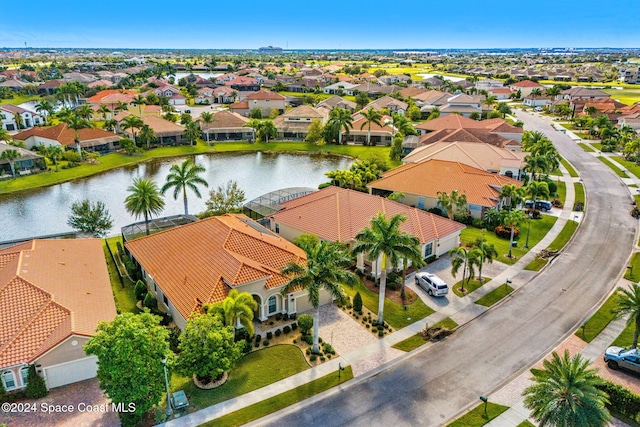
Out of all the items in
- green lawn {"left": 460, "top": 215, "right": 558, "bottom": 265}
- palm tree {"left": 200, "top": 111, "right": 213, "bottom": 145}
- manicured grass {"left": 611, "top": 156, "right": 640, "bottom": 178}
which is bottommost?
green lawn {"left": 460, "top": 215, "right": 558, "bottom": 265}

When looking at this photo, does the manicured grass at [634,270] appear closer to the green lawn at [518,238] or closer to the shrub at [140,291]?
the green lawn at [518,238]

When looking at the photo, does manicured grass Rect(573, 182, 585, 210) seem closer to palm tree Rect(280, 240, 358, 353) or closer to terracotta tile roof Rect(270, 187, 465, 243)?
terracotta tile roof Rect(270, 187, 465, 243)

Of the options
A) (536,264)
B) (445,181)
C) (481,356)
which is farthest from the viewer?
(445,181)

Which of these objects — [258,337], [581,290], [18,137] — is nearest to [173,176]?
[258,337]

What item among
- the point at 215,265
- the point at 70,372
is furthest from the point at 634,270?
the point at 70,372

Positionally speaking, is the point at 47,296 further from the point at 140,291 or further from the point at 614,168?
the point at 614,168

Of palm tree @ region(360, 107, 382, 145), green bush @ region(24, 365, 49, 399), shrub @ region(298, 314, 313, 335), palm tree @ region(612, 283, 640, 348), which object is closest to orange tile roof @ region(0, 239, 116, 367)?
green bush @ region(24, 365, 49, 399)

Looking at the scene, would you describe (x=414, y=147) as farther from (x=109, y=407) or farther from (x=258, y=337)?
(x=109, y=407)
